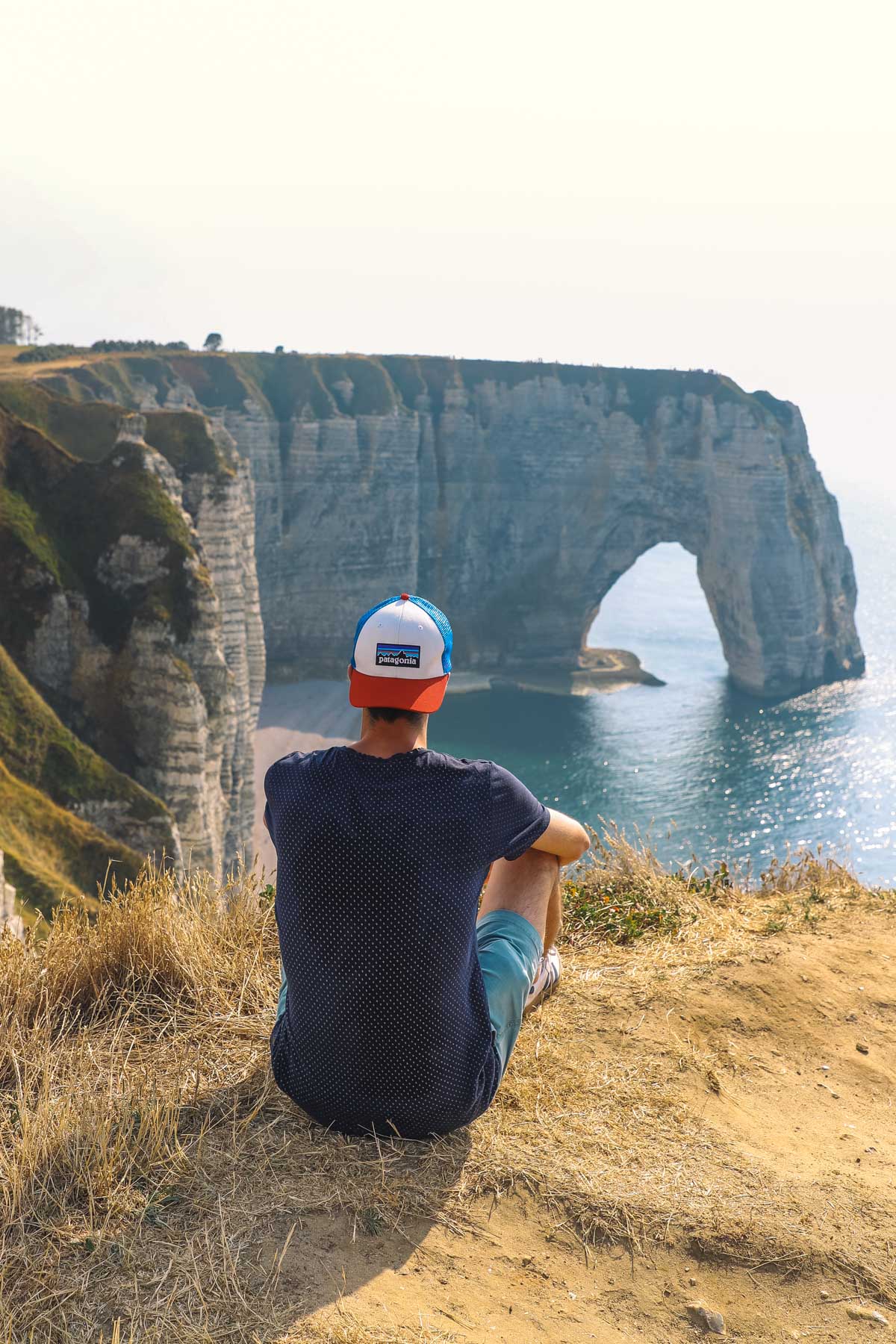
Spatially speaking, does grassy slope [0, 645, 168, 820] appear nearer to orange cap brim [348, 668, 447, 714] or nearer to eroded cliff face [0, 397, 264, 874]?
eroded cliff face [0, 397, 264, 874]

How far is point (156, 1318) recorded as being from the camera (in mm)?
3629

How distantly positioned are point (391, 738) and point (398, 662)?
1.04ft

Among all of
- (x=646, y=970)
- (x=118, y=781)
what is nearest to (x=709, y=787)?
(x=118, y=781)

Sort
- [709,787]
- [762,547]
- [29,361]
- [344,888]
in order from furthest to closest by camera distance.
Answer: [762,547]
[29,361]
[709,787]
[344,888]

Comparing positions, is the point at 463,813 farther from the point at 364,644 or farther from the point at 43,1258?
the point at 43,1258

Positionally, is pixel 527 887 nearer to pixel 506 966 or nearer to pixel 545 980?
pixel 506 966

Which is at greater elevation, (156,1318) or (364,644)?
(364,644)

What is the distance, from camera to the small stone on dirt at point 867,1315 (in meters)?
4.02

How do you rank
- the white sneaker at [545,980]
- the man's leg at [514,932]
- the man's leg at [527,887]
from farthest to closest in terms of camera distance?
the white sneaker at [545,980] < the man's leg at [527,887] < the man's leg at [514,932]

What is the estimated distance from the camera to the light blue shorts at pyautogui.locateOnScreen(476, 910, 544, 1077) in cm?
488

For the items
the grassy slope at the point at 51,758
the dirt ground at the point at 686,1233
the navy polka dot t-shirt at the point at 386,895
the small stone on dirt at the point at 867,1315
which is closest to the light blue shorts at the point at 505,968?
the navy polka dot t-shirt at the point at 386,895

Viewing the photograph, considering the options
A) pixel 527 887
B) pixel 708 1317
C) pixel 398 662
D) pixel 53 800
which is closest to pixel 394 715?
pixel 398 662

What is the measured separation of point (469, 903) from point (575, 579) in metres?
93.9

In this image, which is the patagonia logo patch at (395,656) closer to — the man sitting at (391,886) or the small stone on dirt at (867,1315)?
the man sitting at (391,886)
